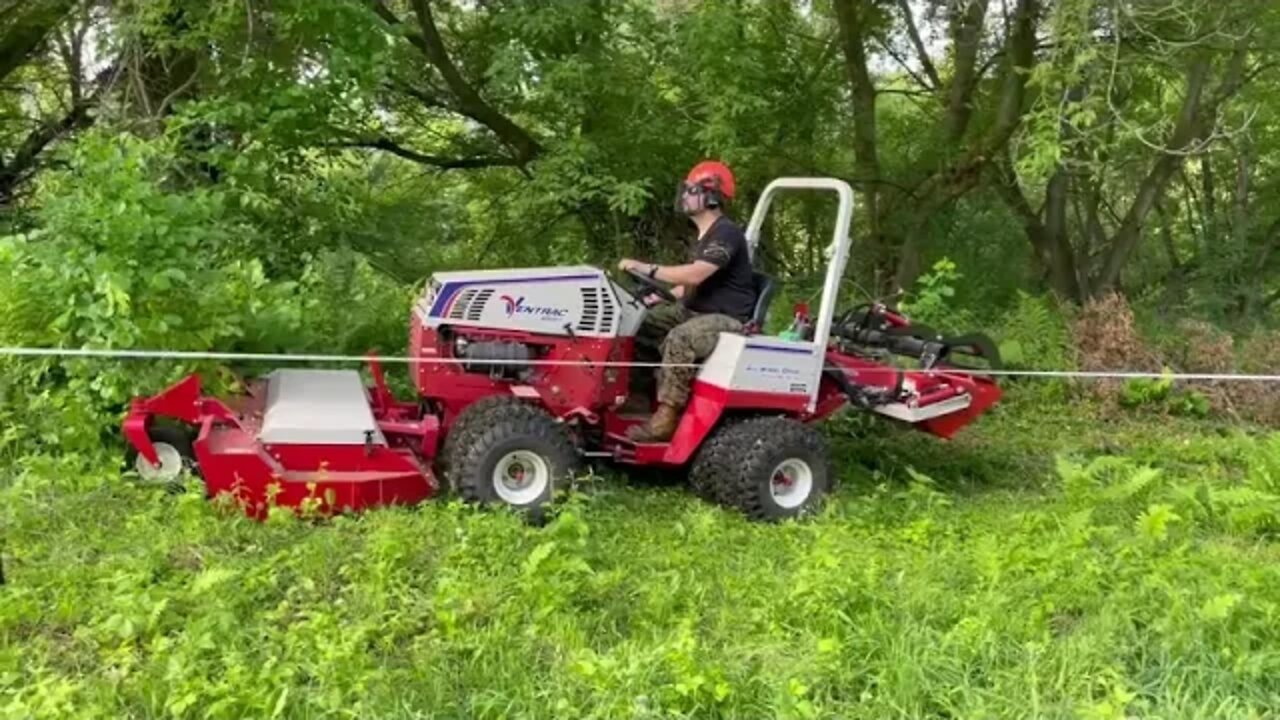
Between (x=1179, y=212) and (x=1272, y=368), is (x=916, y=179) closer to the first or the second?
(x=1272, y=368)

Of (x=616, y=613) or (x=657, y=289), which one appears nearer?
(x=616, y=613)

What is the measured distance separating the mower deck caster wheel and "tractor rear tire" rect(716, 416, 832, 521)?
253 cm

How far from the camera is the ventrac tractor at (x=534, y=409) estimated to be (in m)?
5.38

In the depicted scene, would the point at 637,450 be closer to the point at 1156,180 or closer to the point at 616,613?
the point at 616,613

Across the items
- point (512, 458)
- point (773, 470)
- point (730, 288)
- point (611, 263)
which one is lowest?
point (773, 470)

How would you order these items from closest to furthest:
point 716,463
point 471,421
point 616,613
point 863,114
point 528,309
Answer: point 616,613
point 471,421
point 528,309
point 716,463
point 863,114

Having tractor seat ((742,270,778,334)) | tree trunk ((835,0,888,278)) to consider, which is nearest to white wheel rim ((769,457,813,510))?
tractor seat ((742,270,778,334))

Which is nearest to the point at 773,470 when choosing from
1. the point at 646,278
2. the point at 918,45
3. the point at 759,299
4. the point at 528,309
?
the point at 759,299

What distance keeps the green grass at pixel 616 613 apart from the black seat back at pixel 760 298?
1141 mm

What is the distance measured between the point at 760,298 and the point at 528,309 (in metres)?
1.31

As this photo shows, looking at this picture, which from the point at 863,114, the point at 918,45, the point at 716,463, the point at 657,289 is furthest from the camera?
the point at 918,45

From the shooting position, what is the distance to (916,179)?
12758mm

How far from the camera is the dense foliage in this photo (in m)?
3.81

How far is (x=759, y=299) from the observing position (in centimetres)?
650
